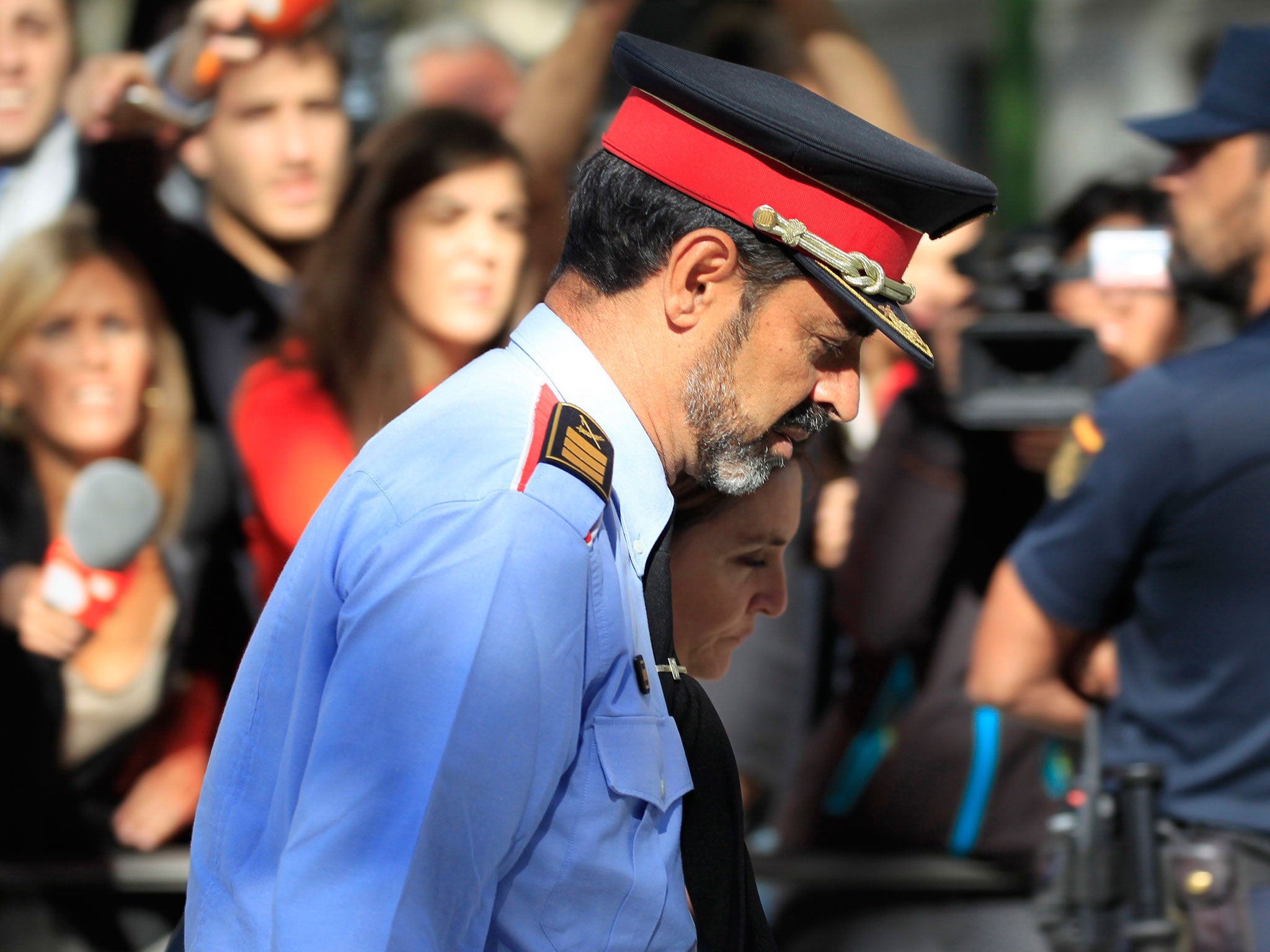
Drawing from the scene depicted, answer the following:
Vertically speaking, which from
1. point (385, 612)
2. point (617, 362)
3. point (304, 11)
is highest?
point (304, 11)

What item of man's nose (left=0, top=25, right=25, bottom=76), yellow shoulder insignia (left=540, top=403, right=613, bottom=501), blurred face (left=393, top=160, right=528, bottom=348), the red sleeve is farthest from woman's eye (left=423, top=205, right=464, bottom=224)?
yellow shoulder insignia (left=540, top=403, right=613, bottom=501)

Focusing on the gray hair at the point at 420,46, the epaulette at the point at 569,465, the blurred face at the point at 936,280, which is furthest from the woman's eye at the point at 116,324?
the epaulette at the point at 569,465

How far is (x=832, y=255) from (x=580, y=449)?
31 cm

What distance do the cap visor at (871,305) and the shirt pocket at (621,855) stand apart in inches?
15.4

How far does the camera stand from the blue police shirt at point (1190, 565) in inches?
90.0

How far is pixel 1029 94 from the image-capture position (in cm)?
377

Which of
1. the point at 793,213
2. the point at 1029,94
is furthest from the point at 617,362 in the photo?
the point at 1029,94

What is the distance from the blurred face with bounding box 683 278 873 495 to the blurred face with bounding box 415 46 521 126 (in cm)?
220

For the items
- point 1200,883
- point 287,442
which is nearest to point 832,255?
point 1200,883

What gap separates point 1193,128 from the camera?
2.52 meters

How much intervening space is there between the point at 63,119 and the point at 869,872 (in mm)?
2562

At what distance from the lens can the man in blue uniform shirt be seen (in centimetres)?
100

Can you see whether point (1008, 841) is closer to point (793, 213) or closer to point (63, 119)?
point (793, 213)

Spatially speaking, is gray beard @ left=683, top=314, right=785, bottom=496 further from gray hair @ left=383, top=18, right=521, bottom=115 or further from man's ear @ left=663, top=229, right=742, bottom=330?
gray hair @ left=383, top=18, right=521, bottom=115
